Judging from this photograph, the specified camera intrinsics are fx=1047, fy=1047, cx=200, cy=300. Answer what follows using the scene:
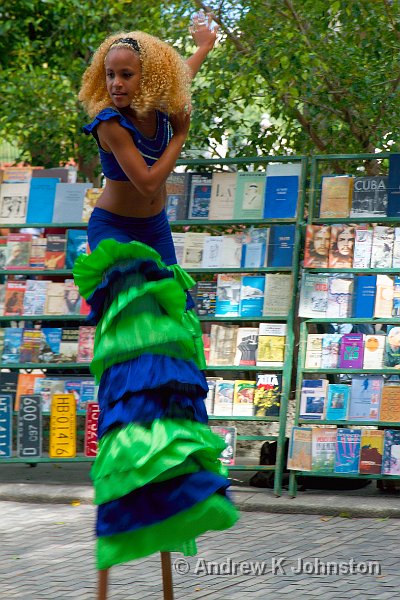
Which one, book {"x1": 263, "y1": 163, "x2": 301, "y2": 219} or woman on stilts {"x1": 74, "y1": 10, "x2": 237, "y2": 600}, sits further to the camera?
book {"x1": 263, "y1": 163, "x2": 301, "y2": 219}

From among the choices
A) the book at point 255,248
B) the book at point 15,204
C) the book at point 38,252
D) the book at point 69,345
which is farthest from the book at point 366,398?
the book at point 15,204

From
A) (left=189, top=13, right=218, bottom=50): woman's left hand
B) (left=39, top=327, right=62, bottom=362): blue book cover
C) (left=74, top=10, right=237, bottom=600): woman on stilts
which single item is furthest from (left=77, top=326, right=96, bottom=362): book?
(left=74, top=10, right=237, bottom=600): woman on stilts

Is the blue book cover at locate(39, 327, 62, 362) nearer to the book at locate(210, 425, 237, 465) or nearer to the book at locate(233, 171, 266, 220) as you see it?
the book at locate(210, 425, 237, 465)

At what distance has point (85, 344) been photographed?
6.78m

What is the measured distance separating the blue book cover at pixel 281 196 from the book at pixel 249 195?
5cm

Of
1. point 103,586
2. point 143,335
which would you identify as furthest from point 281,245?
point 103,586

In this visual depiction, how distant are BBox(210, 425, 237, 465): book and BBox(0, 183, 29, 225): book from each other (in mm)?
1904

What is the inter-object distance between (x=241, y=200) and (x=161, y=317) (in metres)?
3.06

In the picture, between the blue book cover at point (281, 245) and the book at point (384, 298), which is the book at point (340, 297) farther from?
the blue book cover at point (281, 245)

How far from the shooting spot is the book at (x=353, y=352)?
6309 millimetres

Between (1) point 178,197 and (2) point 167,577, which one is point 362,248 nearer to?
(1) point 178,197

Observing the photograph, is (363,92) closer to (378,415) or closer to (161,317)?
(378,415)

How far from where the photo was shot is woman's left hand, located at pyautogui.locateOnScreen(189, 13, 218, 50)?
464 cm

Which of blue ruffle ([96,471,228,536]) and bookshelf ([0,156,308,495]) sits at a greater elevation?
bookshelf ([0,156,308,495])
